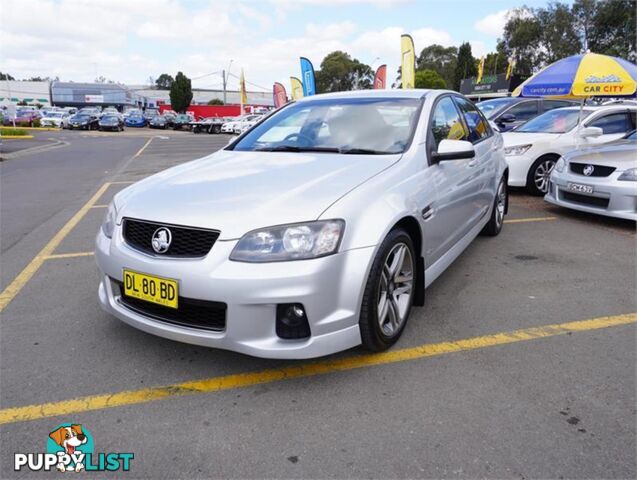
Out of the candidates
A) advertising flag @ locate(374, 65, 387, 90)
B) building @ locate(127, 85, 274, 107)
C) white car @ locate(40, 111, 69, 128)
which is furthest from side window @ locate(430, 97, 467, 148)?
building @ locate(127, 85, 274, 107)

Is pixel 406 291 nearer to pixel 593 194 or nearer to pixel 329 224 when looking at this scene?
pixel 329 224

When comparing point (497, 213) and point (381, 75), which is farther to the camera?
point (381, 75)

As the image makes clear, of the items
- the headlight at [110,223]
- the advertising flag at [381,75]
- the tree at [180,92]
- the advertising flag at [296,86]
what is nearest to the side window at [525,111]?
the headlight at [110,223]

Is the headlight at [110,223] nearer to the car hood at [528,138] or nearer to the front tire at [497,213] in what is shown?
the front tire at [497,213]

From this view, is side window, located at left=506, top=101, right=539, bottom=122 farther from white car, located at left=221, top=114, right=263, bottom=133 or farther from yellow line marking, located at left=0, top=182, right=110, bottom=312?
white car, located at left=221, top=114, right=263, bottom=133

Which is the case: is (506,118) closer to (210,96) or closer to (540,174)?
(540,174)

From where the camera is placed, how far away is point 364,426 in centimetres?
223

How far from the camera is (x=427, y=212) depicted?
122 inches

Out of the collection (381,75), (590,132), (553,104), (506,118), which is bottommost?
(590,132)

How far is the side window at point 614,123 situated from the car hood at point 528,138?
3.21ft

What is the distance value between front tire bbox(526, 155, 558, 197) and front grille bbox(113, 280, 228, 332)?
6.69 metres

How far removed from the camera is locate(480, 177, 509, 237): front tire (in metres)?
5.20

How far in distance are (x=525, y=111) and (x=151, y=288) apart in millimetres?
11095

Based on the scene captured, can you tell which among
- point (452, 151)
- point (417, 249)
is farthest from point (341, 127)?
point (417, 249)
